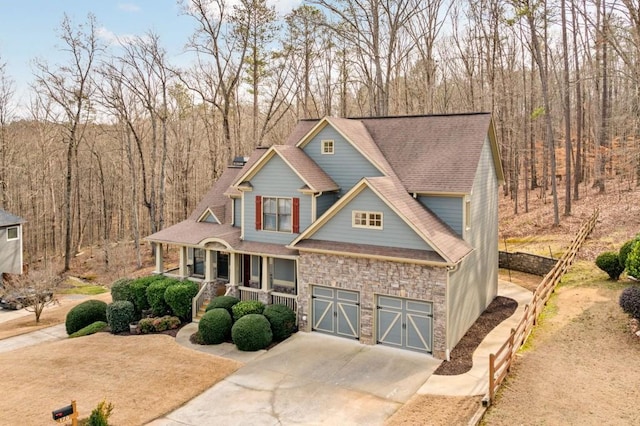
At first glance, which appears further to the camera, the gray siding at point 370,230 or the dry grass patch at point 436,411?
the gray siding at point 370,230

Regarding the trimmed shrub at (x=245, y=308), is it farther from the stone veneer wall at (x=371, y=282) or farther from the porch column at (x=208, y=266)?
the porch column at (x=208, y=266)

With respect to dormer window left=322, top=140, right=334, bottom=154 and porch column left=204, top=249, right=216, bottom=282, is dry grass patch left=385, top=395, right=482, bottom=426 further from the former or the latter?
porch column left=204, top=249, right=216, bottom=282

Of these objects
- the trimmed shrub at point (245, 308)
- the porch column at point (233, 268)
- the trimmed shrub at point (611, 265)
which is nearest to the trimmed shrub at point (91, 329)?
the porch column at point (233, 268)

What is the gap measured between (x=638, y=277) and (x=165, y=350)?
55.3 feet

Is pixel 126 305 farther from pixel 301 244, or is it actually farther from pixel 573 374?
pixel 573 374

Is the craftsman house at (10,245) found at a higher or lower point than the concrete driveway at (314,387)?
higher

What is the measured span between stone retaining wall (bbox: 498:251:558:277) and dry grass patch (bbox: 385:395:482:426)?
1483 cm

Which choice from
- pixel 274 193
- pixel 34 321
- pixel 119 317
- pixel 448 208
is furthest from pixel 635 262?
pixel 34 321

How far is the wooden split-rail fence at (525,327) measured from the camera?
1101cm

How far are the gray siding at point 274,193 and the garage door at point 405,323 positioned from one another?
4.67 m

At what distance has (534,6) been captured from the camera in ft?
89.9

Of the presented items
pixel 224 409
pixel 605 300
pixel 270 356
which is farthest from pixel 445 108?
pixel 224 409

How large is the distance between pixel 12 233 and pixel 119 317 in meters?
17.9

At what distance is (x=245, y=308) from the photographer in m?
16.9
